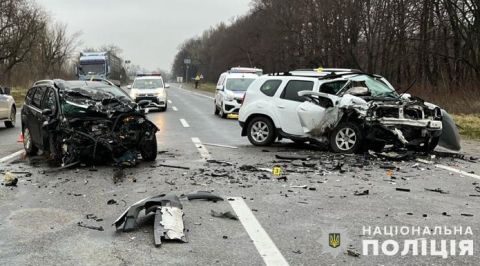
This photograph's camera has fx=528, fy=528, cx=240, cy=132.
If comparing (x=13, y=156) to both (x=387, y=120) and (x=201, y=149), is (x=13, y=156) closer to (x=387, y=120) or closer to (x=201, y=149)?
(x=201, y=149)

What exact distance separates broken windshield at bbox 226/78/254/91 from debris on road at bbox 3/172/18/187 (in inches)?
551

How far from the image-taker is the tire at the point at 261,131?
12.0 m

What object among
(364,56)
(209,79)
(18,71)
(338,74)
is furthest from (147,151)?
(209,79)

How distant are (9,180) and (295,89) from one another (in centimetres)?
620

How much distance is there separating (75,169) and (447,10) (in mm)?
26544

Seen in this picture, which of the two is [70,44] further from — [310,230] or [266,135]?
[310,230]

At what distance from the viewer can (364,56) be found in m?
41.6

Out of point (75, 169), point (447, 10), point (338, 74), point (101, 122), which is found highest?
point (447, 10)

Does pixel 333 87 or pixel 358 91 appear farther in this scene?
pixel 333 87

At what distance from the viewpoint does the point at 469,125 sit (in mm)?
16469

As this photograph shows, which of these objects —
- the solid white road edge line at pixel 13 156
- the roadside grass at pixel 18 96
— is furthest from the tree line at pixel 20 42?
the solid white road edge line at pixel 13 156

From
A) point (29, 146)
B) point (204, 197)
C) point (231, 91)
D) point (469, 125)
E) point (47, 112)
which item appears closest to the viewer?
point (204, 197)

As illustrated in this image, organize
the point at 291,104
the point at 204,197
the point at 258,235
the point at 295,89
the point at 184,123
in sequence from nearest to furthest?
the point at 258,235, the point at 204,197, the point at 291,104, the point at 295,89, the point at 184,123

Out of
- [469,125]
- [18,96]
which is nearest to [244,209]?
[469,125]
